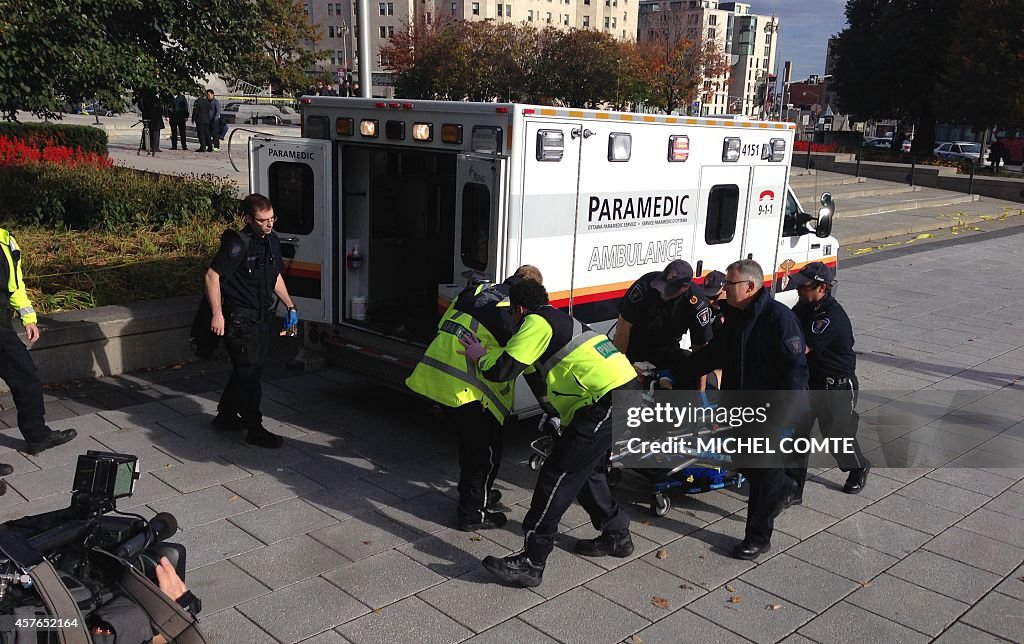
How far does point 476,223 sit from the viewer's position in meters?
6.79

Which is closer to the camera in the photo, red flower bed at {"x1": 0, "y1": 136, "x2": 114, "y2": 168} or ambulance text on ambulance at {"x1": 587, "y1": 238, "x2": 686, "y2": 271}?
ambulance text on ambulance at {"x1": 587, "y1": 238, "x2": 686, "y2": 271}

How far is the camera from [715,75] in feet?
206

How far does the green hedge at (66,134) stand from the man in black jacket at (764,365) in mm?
14255

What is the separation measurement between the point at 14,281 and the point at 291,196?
2273 millimetres

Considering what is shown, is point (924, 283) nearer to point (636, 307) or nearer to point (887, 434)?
point (887, 434)

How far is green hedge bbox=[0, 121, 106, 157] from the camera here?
645 inches

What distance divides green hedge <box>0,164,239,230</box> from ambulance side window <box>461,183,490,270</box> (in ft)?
20.8

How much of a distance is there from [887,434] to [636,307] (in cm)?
284

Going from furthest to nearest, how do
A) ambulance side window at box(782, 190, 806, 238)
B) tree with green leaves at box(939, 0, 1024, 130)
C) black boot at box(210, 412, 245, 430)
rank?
1. tree with green leaves at box(939, 0, 1024, 130)
2. ambulance side window at box(782, 190, 806, 238)
3. black boot at box(210, 412, 245, 430)

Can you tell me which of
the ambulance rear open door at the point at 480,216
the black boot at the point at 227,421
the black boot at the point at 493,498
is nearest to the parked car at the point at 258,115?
the black boot at the point at 227,421

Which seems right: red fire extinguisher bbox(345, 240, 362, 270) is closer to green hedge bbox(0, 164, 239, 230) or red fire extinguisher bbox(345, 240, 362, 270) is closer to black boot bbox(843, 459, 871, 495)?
black boot bbox(843, 459, 871, 495)

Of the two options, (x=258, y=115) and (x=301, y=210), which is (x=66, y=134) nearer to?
(x=301, y=210)

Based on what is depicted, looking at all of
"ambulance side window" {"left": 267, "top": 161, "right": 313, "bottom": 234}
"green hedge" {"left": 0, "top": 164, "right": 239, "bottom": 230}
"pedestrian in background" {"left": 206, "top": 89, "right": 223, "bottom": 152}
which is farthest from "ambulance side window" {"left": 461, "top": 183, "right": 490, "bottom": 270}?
"pedestrian in background" {"left": 206, "top": 89, "right": 223, "bottom": 152}

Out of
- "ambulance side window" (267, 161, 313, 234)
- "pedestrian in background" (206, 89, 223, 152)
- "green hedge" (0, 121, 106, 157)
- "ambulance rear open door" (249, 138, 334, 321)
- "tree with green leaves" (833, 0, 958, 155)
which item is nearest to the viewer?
"ambulance rear open door" (249, 138, 334, 321)
